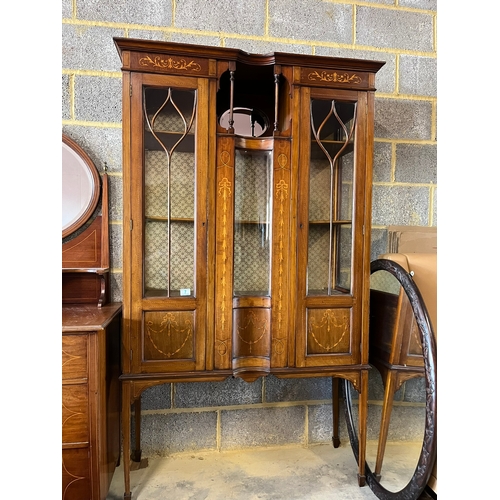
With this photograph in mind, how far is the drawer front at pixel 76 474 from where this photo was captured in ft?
4.80

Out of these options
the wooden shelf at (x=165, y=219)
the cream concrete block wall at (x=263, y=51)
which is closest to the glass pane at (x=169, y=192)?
the wooden shelf at (x=165, y=219)

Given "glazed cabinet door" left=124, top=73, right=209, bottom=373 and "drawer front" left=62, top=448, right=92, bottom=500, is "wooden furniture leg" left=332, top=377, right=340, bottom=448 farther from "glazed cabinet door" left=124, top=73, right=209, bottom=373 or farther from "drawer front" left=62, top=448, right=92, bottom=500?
"drawer front" left=62, top=448, right=92, bottom=500

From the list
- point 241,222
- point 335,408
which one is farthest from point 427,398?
point 241,222

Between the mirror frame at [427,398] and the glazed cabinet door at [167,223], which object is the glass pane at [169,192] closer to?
the glazed cabinet door at [167,223]

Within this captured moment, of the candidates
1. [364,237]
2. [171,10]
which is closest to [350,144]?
[364,237]

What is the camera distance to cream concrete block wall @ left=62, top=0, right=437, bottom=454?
1.98 m

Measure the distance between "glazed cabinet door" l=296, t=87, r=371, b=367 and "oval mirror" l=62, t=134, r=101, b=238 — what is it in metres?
1.09

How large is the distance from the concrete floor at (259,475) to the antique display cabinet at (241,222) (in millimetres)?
209

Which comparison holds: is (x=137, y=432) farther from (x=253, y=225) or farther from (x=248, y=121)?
(x=248, y=121)

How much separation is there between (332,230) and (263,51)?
1115mm
